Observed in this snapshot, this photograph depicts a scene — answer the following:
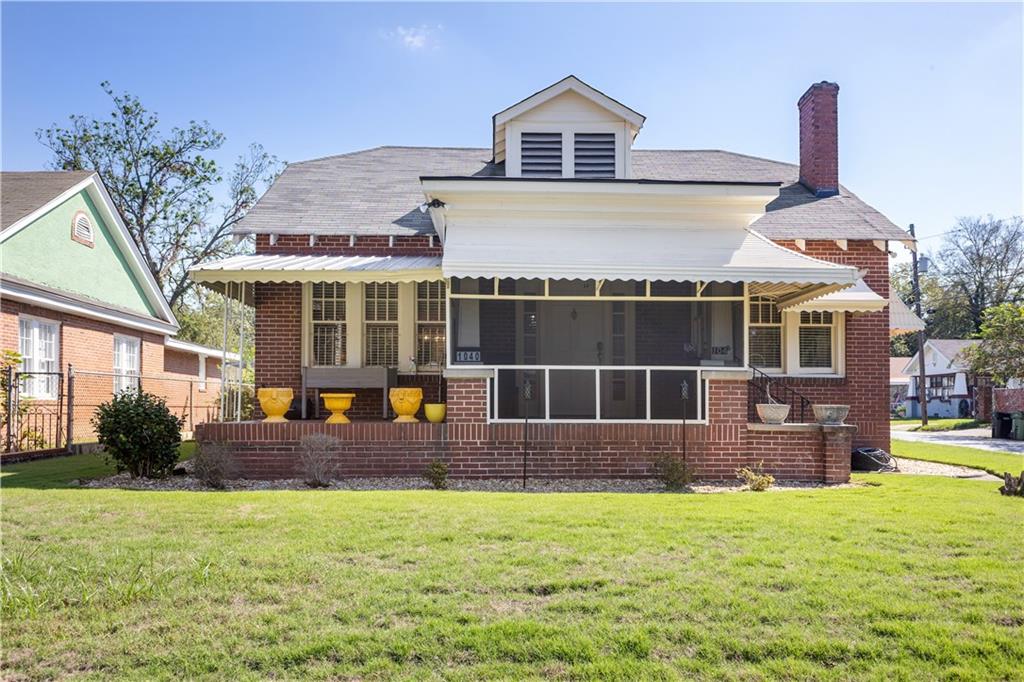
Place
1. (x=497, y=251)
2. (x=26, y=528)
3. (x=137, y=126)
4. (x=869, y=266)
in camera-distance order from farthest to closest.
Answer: (x=137, y=126)
(x=869, y=266)
(x=497, y=251)
(x=26, y=528)

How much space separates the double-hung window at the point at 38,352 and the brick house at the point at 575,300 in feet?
21.5

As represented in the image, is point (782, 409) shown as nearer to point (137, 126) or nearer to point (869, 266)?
point (869, 266)

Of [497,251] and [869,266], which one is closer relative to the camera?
[497,251]

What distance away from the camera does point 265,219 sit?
15406mm

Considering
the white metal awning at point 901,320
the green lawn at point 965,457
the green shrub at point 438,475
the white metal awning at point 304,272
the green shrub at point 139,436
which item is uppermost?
the white metal awning at point 304,272

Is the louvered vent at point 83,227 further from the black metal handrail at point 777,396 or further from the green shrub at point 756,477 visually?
the green shrub at point 756,477

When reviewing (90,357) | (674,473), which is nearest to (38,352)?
(90,357)

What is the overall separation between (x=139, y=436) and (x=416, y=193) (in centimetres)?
798

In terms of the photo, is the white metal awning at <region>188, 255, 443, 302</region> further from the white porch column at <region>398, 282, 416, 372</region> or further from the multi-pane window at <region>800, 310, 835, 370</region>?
the multi-pane window at <region>800, 310, 835, 370</region>

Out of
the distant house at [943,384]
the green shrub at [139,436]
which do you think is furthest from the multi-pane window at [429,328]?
the distant house at [943,384]

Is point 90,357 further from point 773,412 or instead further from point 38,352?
point 773,412

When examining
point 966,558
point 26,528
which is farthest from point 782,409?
point 26,528

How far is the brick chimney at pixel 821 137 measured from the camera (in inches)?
674

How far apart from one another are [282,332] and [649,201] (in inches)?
272
